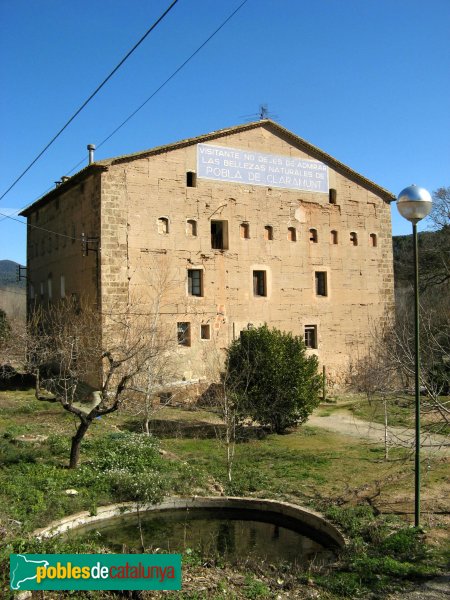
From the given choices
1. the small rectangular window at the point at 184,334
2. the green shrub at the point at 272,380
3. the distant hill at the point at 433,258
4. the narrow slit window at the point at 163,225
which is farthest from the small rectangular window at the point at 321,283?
the distant hill at the point at 433,258

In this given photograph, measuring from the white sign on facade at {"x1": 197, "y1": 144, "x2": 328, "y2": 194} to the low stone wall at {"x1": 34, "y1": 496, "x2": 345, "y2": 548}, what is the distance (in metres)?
14.1

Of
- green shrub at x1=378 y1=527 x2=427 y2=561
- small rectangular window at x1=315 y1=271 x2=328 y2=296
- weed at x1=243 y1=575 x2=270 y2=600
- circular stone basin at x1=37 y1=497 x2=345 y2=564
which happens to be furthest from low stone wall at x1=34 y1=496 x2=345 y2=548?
small rectangular window at x1=315 y1=271 x2=328 y2=296

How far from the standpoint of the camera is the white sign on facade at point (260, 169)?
22.0m

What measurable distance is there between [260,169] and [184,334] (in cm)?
780

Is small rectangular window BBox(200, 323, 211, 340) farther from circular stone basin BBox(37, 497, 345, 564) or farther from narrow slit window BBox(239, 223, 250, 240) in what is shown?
circular stone basin BBox(37, 497, 345, 564)

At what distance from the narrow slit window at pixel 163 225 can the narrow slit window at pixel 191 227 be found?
0.90 metres

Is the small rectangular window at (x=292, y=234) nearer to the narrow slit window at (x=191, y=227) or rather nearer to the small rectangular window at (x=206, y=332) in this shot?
the narrow slit window at (x=191, y=227)

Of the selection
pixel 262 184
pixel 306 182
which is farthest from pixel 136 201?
pixel 306 182

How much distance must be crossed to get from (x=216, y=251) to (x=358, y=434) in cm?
909

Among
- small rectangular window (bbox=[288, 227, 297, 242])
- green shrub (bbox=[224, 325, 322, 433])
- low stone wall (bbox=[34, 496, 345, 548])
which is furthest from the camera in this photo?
small rectangular window (bbox=[288, 227, 297, 242])

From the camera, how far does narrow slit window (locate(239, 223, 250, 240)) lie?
2272cm

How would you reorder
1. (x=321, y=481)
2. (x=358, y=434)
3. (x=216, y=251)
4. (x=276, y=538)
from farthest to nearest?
(x=216, y=251), (x=358, y=434), (x=321, y=481), (x=276, y=538)

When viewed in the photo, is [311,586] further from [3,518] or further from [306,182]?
[306,182]

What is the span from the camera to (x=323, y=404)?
22891 mm
